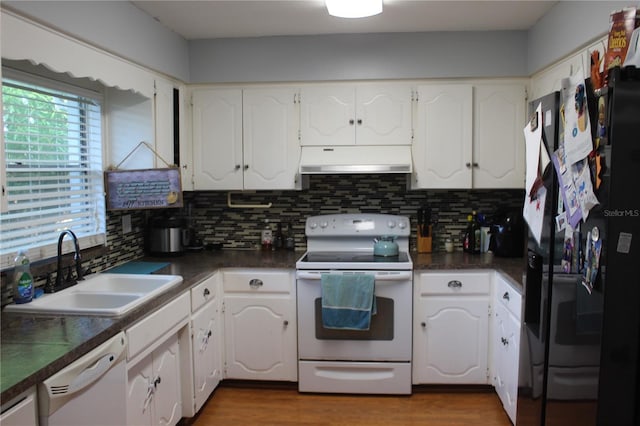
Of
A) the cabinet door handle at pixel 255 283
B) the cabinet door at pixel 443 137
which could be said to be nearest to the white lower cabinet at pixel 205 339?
the cabinet door handle at pixel 255 283

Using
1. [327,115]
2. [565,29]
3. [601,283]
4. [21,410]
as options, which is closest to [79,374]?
[21,410]

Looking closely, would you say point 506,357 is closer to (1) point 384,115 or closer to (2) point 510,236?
(2) point 510,236

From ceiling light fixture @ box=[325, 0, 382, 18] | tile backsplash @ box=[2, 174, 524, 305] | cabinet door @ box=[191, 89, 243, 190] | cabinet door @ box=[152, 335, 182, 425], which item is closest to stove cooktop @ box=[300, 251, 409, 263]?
tile backsplash @ box=[2, 174, 524, 305]

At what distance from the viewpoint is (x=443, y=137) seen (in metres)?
3.27

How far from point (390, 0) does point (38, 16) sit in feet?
5.55

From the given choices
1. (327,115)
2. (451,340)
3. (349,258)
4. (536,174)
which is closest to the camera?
(536,174)

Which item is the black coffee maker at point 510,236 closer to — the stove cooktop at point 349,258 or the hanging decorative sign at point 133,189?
the stove cooktop at point 349,258

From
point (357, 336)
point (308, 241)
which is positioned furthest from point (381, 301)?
point (308, 241)

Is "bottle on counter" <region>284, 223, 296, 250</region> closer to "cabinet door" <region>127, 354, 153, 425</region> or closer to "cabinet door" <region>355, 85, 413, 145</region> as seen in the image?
"cabinet door" <region>355, 85, 413, 145</region>

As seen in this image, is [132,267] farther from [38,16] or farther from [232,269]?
[38,16]

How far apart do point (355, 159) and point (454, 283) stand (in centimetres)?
102

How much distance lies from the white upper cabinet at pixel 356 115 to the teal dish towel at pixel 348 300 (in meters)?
0.94

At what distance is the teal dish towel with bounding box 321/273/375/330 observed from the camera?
295 centimetres

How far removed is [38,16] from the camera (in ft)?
6.42
